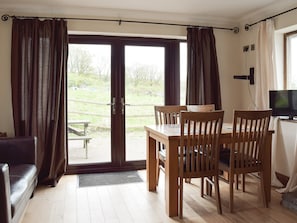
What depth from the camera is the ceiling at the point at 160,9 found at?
3.72 m

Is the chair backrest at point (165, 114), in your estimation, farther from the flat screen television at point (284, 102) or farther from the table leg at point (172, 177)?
the flat screen television at point (284, 102)

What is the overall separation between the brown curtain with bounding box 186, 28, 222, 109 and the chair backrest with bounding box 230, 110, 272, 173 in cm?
138

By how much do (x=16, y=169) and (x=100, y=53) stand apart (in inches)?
86.1

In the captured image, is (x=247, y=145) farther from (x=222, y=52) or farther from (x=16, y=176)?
(x=16, y=176)

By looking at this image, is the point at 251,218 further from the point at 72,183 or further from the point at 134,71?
the point at 134,71

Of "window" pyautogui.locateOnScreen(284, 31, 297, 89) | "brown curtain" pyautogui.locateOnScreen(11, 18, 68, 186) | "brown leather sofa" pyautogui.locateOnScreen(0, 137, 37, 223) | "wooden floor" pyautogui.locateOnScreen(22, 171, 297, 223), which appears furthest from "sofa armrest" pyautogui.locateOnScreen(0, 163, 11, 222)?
"window" pyautogui.locateOnScreen(284, 31, 297, 89)

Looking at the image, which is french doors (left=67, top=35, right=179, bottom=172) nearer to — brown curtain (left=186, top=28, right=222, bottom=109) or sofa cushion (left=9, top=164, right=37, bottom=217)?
brown curtain (left=186, top=28, right=222, bottom=109)

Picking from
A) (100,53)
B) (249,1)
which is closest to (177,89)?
(100,53)

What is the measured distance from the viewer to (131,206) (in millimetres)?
2990

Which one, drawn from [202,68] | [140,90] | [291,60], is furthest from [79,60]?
[291,60]

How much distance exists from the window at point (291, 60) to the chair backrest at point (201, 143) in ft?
5.68

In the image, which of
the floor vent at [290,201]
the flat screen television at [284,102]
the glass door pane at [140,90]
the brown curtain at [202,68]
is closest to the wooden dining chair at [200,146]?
the floor vent at [290,201]

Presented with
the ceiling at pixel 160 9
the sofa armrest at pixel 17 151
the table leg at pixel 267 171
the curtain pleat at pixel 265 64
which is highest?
the ceiling at pixel 160 9

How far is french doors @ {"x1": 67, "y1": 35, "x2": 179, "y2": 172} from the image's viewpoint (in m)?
4.27
